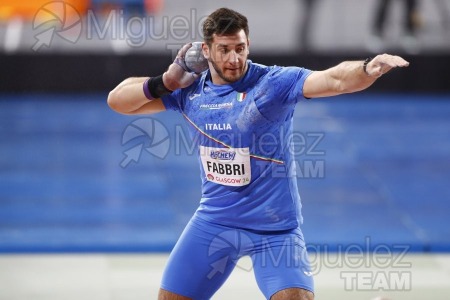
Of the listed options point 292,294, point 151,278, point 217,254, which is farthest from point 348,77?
point 151,278

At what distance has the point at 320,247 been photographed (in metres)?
9.99

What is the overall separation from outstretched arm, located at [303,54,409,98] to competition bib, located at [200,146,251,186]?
67 centimetres

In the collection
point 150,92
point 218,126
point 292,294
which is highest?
point 150,92

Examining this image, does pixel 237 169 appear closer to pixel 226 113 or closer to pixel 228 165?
pixel 228 165

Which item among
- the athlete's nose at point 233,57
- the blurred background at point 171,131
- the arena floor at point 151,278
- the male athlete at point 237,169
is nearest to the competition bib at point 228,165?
the male athlete at point 237,169

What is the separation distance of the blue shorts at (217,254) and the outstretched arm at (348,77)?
1.03m

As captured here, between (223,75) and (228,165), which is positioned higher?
(223,75)

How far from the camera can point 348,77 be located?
5852mm

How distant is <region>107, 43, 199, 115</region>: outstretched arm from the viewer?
671 centimetres

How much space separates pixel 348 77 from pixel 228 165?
3.75 ft

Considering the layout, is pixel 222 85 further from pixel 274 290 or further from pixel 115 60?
pixel 115 60

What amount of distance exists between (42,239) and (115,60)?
24.8 ft

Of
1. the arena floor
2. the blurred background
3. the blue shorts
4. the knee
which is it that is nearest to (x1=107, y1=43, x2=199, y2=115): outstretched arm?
the blue shorts

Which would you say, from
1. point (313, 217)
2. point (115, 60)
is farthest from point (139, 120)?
point (313, 217)
